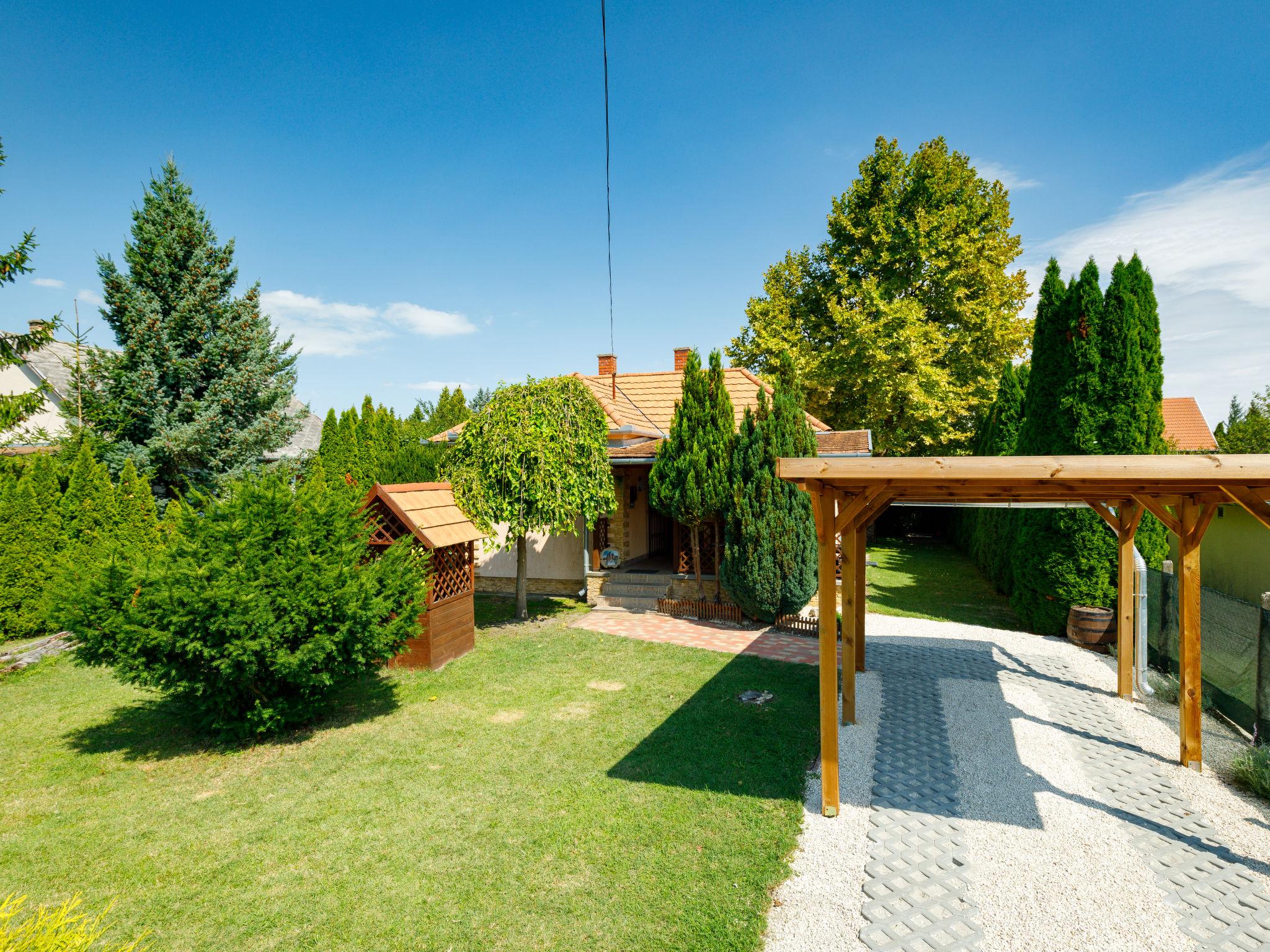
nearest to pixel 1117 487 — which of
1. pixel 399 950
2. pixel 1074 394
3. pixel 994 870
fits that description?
pixel 994 870

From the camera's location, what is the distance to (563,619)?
499 inches

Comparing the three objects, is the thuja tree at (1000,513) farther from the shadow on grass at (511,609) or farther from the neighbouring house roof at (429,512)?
the neighbouring house roof at (429,512)

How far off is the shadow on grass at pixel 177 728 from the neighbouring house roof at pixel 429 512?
7.22 feet

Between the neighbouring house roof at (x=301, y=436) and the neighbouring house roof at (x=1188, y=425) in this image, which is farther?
the neighbouring house roof at (x=1188, y=425)

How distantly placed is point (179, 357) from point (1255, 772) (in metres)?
19.9

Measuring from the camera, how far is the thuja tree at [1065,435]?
10.1 m

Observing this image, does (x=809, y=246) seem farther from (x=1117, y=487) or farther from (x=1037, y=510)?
(x=1117, y=487)

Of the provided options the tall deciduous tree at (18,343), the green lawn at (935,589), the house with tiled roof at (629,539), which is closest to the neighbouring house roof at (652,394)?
the house with tiled roof at (629,539)

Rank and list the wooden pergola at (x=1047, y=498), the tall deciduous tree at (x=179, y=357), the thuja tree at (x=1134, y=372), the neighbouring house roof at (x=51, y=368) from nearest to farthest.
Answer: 1. the wooden pergola at (x=1047, y=498)
2. the thuja tree at (x=1134, y=372)
3. the tall deciduous tree at (x=179, y=357)
4. the neighbouring house roof at (x=51, y=368)

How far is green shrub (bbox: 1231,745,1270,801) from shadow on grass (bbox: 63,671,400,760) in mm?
8808

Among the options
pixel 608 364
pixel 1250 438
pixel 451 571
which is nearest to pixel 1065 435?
pixel 451 571

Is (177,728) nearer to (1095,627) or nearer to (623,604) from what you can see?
(623,604)

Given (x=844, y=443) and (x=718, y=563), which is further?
(x=844, y=443)

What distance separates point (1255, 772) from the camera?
17.5ft
